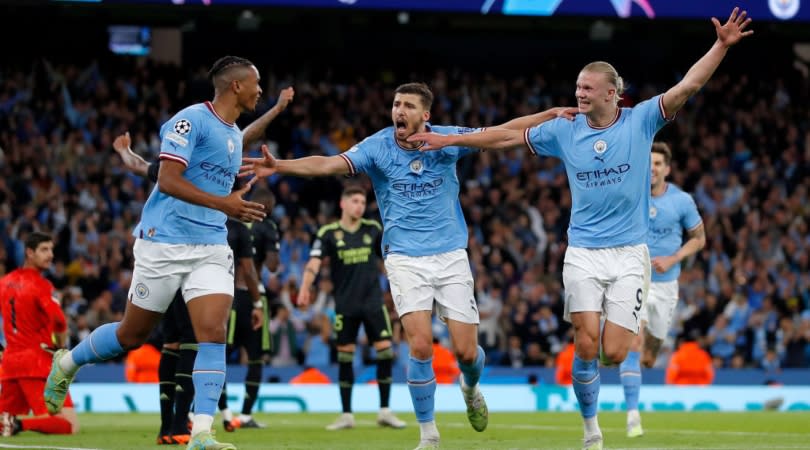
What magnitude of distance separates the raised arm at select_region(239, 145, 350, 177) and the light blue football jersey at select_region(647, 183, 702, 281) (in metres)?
4.74

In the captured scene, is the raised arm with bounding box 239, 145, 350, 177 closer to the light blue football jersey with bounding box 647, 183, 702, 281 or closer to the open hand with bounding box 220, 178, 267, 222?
the open hand with bounding box 220, 178, 267, 222

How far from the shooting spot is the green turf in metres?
10.8

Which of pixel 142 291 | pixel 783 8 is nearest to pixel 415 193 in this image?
pixel 142 291

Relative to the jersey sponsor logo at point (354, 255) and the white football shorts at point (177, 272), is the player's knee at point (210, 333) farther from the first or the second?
the jersey sponsor logo at point (354, 255)

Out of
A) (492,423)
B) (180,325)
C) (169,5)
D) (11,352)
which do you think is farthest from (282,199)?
(180,325)

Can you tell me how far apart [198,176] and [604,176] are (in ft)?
9.58

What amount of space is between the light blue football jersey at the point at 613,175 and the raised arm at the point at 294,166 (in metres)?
1.74

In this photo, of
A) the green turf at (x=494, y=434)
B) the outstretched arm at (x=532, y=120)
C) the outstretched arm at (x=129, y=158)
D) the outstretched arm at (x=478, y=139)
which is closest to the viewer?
the outstretched arm at (x=478, y=139)

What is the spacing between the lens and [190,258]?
29.3 feet

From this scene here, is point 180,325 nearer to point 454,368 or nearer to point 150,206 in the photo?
point 150,206

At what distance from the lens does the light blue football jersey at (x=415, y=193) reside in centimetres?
1003

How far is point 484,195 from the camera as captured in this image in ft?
88.4

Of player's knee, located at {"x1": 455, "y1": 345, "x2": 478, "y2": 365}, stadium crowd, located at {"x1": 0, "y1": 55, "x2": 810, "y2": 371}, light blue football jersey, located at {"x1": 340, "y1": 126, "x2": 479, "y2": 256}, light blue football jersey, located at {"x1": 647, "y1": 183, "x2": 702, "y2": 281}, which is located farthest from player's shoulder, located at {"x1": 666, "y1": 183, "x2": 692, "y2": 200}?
stadium crowd, located at {"x1": 0, "y1": 55, "x2": 810, "y2": 371}

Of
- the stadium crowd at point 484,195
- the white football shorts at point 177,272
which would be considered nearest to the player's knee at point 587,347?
the white football shorts at point 177,272
